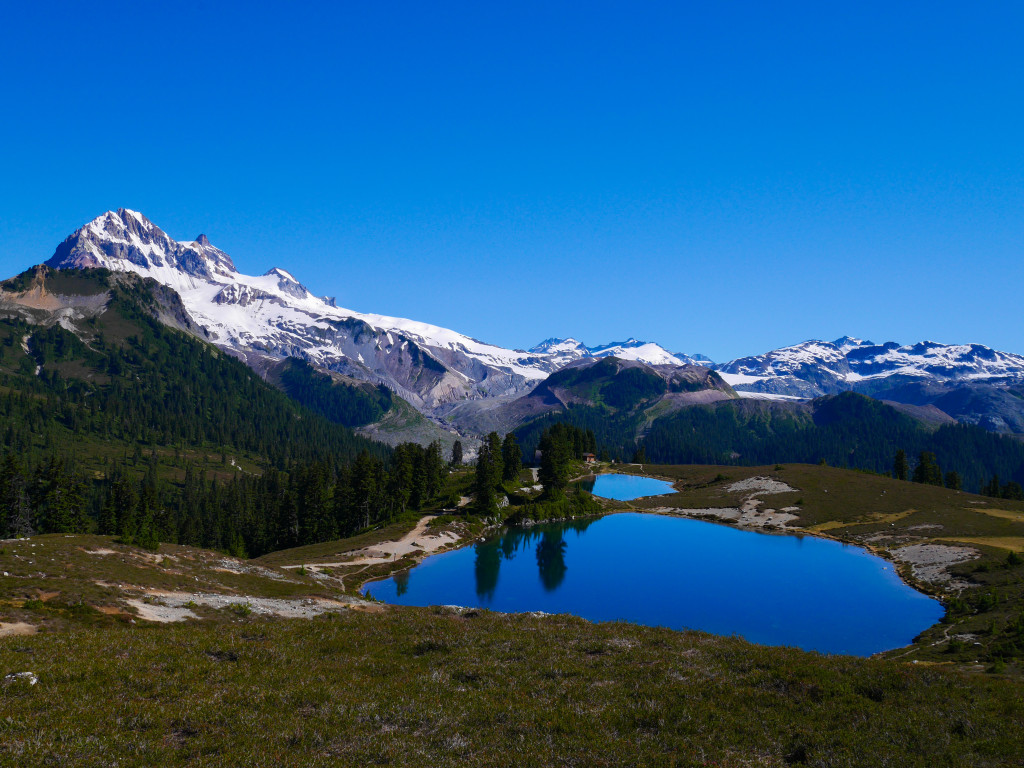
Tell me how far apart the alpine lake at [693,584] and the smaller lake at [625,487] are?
33108mm

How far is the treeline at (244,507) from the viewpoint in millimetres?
88125

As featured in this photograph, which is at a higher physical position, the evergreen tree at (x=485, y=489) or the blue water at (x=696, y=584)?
the evergreen tree at (x=485, y=489)

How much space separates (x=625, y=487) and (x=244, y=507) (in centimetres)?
10068

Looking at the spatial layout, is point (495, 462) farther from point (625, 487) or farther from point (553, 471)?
point (625, 487)

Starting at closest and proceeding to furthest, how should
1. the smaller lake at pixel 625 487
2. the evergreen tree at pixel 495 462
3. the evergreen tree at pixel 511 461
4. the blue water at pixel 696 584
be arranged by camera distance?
the blue water at pixel 696 584 < the evergreen tree at pixel 495 462 < the evergreen tree at pixel 511 461 < the smaller lake at pixel 625 487

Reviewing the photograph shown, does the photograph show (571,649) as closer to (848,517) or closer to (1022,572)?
(1022,572)

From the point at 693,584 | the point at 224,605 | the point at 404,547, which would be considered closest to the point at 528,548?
the point at 404,547

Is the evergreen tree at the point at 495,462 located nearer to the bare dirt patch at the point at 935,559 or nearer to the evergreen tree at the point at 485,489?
the evergreen tree at the point at 485,489

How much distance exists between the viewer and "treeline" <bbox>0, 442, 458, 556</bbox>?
88125mm

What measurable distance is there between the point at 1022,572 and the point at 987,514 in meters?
42.5

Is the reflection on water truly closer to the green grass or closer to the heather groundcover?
the green grass

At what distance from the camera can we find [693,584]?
82000 millimetres

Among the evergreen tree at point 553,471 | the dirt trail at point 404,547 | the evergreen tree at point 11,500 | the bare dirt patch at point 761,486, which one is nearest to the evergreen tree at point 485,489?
the dirt trail at point 404,547

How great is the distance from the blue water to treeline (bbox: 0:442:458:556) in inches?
950
